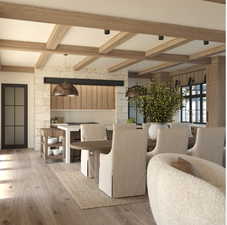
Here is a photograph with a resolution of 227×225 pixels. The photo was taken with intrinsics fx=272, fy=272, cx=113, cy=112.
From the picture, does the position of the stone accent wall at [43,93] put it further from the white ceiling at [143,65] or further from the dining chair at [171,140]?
the dining chair at [171,140]

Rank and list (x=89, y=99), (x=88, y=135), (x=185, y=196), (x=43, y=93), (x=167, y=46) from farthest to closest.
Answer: (x=89, y=99), (x=43, y=93), (x=167, y=46), (x=88, y=135), (x=185, y=196)

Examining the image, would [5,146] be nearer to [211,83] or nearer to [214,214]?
[211,83]

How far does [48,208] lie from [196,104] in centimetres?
678

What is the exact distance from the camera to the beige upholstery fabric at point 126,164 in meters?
3.76

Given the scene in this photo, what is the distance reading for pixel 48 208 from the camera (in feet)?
11.1

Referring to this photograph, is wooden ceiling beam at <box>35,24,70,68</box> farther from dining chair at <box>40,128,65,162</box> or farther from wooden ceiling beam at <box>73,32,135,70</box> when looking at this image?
dining chair at <box>40,128,65,162</box>

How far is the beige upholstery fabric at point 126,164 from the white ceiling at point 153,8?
1605 mm

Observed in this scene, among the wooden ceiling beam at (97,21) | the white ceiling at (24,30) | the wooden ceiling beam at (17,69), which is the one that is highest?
the white ceiling at (24,30)

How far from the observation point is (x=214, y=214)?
123 centimetres

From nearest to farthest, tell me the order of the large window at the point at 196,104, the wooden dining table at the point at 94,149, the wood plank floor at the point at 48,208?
1. the wood plank floor at the point at 48,208
2. the wooden dining table at the point at 94,149
3. the large window at the point at 196,104

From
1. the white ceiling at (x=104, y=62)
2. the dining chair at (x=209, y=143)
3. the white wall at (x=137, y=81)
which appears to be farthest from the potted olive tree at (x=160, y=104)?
the white wall at (x=137, y=81)

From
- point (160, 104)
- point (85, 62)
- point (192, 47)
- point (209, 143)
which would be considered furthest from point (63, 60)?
point (209, 143)

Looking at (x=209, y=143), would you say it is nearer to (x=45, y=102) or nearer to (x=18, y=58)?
(x=18, y=58)

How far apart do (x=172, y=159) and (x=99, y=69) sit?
23.7 ft
